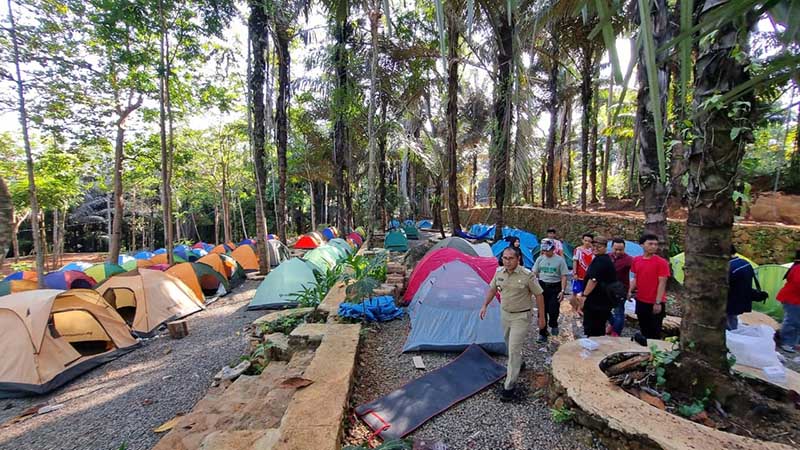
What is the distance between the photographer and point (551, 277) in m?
5.07

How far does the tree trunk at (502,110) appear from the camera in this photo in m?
8.31

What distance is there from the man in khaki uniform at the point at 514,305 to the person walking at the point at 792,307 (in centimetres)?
375

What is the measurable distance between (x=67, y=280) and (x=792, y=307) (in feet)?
51.0

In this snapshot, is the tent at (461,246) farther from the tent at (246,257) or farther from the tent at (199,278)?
the tent at (246,257)

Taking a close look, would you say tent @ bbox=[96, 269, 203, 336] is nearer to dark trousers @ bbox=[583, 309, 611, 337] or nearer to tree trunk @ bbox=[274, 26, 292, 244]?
tree trunk @ bbox=[274, 26, 292, 244]

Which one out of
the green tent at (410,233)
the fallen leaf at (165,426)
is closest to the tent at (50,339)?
the fallen leaf at (165,426)

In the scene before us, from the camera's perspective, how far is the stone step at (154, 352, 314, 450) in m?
2.64

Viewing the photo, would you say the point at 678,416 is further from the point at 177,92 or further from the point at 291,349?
the point at 177,92

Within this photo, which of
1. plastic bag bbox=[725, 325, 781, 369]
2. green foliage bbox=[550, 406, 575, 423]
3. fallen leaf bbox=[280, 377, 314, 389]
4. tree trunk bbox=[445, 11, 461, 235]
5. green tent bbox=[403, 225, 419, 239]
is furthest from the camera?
green tent bbox=[403, 225, 419, 239]

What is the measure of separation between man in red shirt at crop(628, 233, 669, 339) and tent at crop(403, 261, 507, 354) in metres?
1.71

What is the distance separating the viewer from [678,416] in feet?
8.35

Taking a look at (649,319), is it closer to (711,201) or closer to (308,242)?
(711,201)

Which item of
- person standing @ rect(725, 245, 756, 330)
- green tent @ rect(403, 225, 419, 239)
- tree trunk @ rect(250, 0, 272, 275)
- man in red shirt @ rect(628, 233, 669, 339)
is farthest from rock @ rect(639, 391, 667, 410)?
green tent @ rect(403, 225, 419, 239)

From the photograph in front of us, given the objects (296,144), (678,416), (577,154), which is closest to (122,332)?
(678,416)
